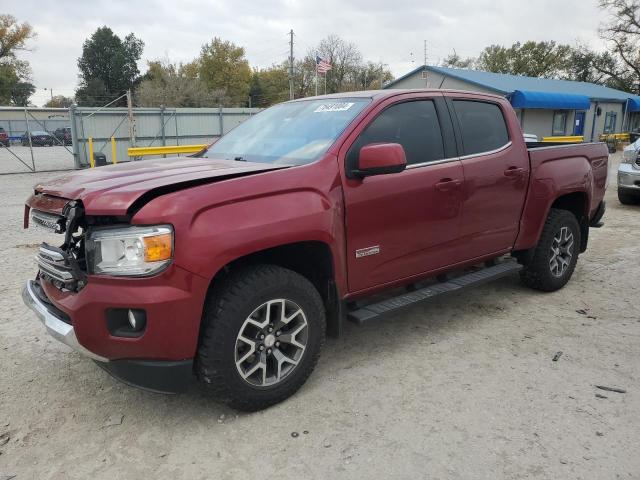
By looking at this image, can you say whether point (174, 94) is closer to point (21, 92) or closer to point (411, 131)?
point (21, 92)

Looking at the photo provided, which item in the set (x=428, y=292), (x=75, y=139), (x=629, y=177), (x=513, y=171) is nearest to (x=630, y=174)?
(x=629, y=177)

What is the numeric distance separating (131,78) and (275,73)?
21.2 m

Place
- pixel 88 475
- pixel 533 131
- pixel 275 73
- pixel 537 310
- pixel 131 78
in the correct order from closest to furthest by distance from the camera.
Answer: pixel 88 475
pixel 537 310
pixel 533 131
pixel 275 73
pixel 131 78

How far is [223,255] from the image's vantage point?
8.73 ft

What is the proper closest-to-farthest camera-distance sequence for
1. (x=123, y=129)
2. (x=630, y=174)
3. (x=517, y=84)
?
1. (x=630, y=174)
2. (x=123, y=129)
3. (x=517, y=84)

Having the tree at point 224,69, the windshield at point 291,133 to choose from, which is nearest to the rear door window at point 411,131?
the windshield at point 291,133

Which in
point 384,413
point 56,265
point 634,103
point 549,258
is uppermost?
point 634,103

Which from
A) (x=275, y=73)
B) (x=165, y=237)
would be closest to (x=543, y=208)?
(x=165, y=237)

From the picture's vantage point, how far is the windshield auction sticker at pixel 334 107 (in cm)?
366

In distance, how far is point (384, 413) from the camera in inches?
119

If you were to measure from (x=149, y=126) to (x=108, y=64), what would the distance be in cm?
5871

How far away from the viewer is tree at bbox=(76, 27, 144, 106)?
69250 mm

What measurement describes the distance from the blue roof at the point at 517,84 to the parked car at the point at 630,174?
16.4m

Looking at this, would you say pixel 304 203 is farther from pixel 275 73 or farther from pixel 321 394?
pixel 275 73
